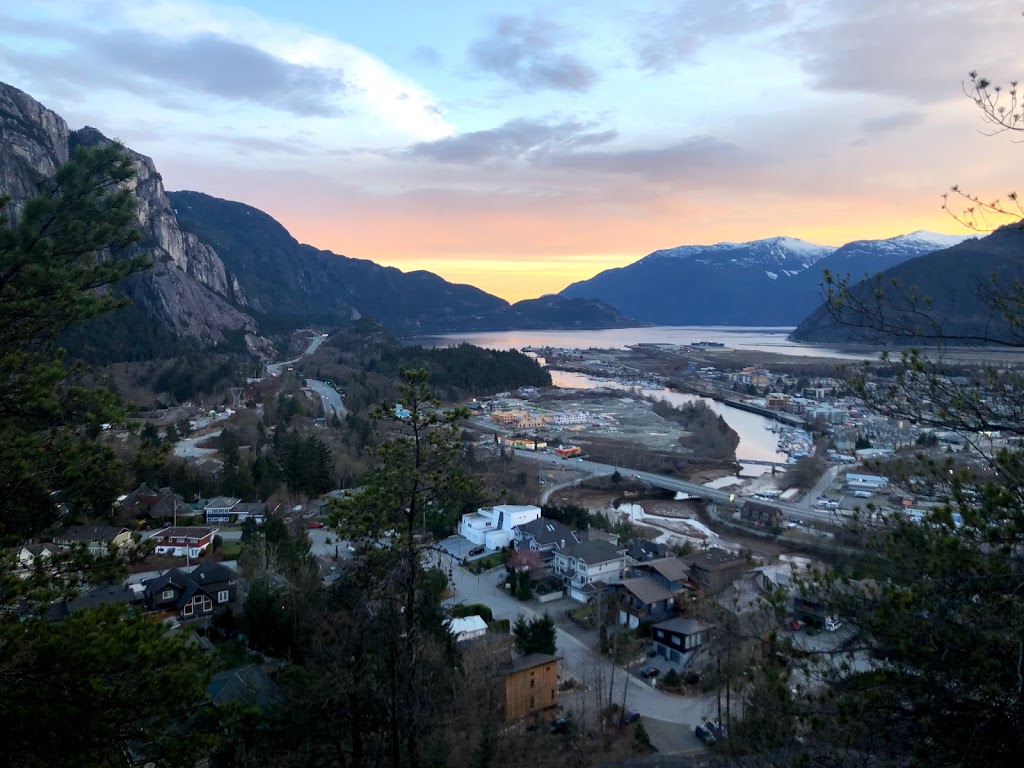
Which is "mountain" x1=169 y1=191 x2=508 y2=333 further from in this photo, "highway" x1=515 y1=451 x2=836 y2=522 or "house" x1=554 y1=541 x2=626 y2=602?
"house" x1=554 y1=541 x2=626 y2=602

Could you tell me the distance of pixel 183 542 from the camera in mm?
11750

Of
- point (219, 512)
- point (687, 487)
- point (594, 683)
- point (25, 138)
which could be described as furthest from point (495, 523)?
point (25, 138)

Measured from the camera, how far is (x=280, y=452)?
1817 cm

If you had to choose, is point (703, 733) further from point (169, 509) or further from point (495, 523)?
point (169, 509)

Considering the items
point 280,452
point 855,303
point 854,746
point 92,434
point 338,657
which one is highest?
point 855,303

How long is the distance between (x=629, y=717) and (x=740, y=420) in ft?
92.0

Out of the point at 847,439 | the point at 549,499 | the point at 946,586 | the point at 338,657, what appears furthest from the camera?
the point at 847,439

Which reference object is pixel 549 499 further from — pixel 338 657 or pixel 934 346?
pixel 934 346

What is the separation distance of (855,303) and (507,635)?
696 centimetres

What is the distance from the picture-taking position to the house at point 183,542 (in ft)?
38.3

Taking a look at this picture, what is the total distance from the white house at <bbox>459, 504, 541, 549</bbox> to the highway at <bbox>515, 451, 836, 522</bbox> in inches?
247

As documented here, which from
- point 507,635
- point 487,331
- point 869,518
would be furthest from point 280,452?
point 487,331

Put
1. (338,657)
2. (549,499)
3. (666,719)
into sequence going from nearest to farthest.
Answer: (338,657) < (666,719) < (549,499)

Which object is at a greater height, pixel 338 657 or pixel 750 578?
pixel 338 657
